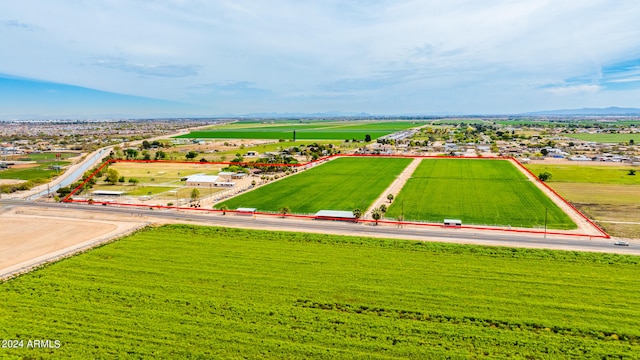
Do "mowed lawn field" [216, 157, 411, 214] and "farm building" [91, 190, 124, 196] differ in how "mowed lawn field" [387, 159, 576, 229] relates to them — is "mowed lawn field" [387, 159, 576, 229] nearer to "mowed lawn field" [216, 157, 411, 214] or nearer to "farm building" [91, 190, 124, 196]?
"mowed lawn field" [216, 157, 411, 214]

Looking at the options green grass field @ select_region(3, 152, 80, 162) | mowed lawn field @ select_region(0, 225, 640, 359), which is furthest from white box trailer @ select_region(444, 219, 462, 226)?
green grass field @ select_region(3, 152, 80, 162)

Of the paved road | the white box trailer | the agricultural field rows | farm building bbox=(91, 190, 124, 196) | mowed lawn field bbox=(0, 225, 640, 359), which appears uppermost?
the agricultural field rows

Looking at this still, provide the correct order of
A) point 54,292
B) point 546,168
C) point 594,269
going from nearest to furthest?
point 54,292, point 594,269, point 546,168

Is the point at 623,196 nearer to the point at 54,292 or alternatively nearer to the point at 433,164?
the point at 433,164

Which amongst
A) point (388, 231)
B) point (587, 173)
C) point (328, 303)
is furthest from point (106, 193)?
point (587, 173)

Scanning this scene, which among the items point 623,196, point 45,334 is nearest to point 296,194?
point 45,334

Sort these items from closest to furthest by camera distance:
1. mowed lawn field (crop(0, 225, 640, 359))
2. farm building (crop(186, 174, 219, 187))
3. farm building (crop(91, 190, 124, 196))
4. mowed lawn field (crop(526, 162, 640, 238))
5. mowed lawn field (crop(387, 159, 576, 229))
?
mowed lawn field (crop(0, 225, 640, 359)), mowed lawn field (crop(526, 162, 640, 238)), mowed lawn field (crop(387, 159, 576, 229)), farm building (crop(91, 190, 124, 196)), farm building (crop(186, 174, 219, 187))

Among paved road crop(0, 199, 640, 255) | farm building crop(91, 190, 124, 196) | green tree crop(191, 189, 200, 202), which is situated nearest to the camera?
paved road crop(0, 199, 640, 255)
